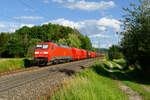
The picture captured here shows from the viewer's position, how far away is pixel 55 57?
2653cm

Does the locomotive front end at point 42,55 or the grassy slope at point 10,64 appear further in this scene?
the locomotive front end at point 42,55

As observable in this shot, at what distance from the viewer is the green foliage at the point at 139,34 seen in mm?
17547

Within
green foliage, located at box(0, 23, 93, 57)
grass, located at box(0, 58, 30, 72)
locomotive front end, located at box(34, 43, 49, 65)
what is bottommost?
grass, located at box(0, 58, 30, 72)

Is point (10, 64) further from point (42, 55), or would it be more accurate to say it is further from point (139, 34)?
point (139, 34)

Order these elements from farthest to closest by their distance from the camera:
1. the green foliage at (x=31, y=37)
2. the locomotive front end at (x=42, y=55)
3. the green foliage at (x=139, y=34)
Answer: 1. the green foliage at (x=31, y=37)
2. the locomotive front end at (x=42, y=55)
3. the green foliage at (x=139, y=34)

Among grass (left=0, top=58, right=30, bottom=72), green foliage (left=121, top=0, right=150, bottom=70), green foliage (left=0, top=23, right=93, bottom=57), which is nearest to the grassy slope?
grass (left=0, top=58, right=30, bottom=72)

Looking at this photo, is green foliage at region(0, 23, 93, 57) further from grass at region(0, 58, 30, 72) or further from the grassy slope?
the grassy slope

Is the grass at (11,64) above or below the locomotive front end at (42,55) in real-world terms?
below

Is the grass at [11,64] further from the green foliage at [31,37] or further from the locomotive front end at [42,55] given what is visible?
the green foliage at [31,37]

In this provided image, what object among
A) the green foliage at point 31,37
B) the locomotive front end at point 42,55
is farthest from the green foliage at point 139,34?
the green foliage at point 31,37

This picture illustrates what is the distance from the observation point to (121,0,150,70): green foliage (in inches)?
691

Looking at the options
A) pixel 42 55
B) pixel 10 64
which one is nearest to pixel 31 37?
pixel 42 55

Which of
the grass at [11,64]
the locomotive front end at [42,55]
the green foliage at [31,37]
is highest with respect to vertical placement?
the green foliage at [31,37]

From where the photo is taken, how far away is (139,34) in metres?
18.5
